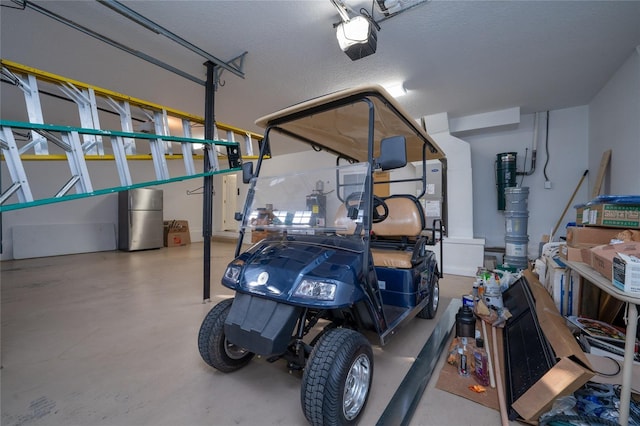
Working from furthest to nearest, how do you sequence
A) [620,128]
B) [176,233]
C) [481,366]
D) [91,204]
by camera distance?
[176,233], [91,204], [620,128], [481,366]

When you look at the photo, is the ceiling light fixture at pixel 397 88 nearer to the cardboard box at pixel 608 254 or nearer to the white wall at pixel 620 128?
the white wall at pixel 620 128

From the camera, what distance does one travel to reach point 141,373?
71.3 inches

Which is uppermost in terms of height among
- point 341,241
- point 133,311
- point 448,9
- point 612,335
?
point 448,9

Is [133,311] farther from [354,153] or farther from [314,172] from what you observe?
[354,153]

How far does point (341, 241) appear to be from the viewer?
1701 mm

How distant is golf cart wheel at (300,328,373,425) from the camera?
46.2 inches

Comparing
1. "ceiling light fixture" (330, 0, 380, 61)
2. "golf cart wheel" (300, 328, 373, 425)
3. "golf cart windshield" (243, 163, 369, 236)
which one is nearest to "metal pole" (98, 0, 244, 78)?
"ceiling light fixture" (330, 0, 380, 61)

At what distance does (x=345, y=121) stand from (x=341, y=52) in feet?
5.25

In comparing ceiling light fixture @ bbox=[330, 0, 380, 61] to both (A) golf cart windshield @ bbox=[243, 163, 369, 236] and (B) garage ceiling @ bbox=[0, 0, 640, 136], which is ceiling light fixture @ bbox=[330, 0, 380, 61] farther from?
(A) golf cart windshield @ bbox=[243, 163, 369, 236]

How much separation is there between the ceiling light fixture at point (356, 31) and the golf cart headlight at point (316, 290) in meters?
2.31

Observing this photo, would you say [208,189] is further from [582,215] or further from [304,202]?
[582,215]

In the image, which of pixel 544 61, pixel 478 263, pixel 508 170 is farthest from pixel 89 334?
pixel 508 170

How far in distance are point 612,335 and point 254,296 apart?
8.38 feet

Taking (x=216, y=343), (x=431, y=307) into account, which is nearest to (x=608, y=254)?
(x=431, y=307)
